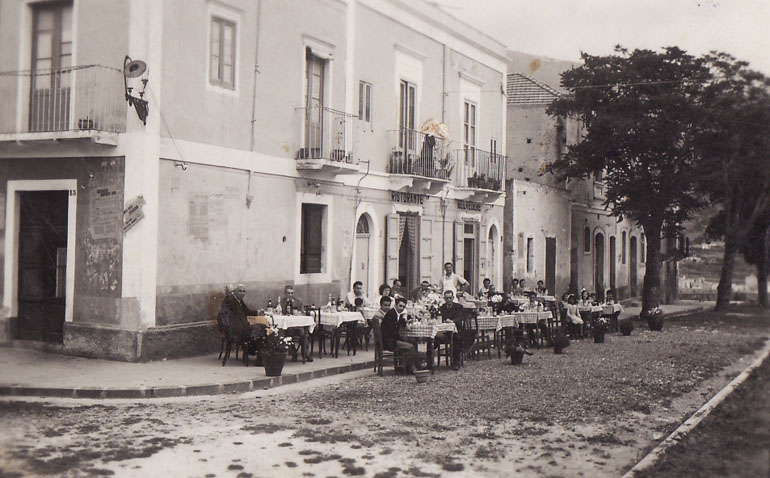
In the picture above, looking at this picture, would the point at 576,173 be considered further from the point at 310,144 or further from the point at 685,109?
the point at 310,144

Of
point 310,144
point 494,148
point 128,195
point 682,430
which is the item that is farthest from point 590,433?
→ point 494,148

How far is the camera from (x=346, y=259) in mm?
18656

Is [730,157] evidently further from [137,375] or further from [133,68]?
[137,375]

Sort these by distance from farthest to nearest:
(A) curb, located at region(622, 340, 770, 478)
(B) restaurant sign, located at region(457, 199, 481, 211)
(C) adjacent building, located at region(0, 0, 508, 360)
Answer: (B) restaurant sign, located at region(457, 199, 481, 211)
(C) adjacent building, located at region(0, 0, 508, 360)
(A) curb, located at region(622, 340, 770, 478)

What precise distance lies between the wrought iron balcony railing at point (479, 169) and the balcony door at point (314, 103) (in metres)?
7.12

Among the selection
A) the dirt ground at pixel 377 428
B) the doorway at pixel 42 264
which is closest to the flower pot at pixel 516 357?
the dirt ground at pixel 377 428

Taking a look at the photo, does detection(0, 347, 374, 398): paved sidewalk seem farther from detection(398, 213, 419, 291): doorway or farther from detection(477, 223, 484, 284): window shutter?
detection(477, 223, 484, 284): window shutter

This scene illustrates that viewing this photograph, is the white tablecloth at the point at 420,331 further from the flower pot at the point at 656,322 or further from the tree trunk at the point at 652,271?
the tree trunk at the point at 652,271

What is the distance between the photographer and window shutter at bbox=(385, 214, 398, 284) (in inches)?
798

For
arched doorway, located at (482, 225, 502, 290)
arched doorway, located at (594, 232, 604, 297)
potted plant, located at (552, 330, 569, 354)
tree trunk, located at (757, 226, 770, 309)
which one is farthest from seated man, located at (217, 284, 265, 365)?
arched doorway, located at (594, 232, 604, 297)

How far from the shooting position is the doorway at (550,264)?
30.5 meters

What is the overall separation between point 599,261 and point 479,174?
14.0 metres

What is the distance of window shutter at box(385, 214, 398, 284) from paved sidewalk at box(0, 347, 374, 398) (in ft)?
20.5

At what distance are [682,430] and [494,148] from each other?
61.1ft
